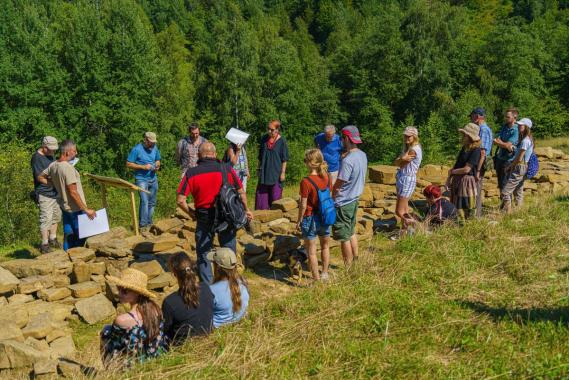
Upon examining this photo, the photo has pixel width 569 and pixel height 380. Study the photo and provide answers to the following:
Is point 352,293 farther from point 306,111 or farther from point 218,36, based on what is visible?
point 306,111

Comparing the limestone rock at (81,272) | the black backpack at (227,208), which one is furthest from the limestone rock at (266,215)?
the limestone rock at (81,272)

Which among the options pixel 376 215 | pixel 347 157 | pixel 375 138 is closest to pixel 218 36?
pixel 375 138

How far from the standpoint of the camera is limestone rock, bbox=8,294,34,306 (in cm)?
645

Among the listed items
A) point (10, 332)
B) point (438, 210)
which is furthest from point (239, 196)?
point (438, 210)

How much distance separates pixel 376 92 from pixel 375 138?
564 cm

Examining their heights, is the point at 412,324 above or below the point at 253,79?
below

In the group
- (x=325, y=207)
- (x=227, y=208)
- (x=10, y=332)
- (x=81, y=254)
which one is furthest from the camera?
(x=81, y=254)

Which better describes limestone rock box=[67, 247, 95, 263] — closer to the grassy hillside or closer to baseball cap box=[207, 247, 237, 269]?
the grassy hillside

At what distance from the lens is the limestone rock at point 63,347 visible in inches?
216

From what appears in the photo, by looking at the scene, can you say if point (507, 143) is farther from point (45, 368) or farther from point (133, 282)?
point (45, 368)

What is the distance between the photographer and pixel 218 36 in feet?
118

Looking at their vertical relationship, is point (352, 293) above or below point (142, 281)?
below

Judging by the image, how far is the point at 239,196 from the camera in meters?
6.34

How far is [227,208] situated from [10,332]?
2542 millimetres
